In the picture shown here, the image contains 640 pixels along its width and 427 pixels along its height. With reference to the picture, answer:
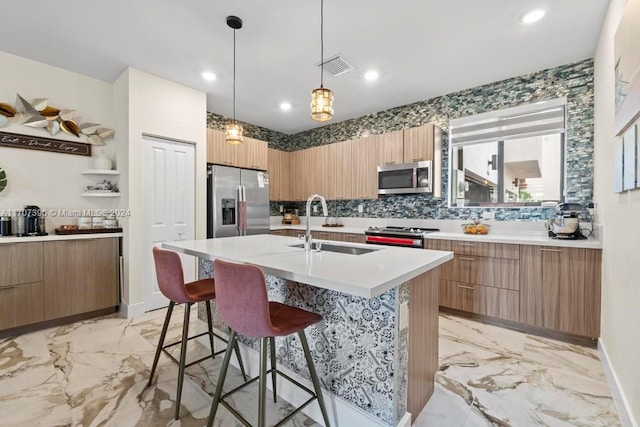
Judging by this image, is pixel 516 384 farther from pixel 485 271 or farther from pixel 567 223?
pixel 567 223

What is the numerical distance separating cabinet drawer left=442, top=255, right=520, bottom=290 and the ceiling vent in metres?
2.32

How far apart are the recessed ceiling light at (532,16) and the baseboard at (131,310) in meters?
4.53

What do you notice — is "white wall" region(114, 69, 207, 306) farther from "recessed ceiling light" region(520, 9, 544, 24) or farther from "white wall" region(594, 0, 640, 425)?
"white wall" region(594, 0, 640, 425)

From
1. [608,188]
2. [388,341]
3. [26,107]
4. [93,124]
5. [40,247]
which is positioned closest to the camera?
[388,341]

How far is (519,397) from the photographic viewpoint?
72.9 inches

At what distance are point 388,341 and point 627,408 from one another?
1426mm

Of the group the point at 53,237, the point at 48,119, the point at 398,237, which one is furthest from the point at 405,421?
the point at 48,119

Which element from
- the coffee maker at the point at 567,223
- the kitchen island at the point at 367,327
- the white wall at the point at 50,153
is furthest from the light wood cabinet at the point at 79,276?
the coffee maker at the point at 567,223

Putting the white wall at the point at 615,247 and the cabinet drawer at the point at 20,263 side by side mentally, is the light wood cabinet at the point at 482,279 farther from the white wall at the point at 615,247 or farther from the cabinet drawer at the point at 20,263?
the cabinet drawer at the point at 20,263

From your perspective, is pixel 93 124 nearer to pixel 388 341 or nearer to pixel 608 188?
pixel 388 341

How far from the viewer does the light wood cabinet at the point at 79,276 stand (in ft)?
9.45

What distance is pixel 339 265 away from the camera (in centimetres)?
147

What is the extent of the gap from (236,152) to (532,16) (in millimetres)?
3621

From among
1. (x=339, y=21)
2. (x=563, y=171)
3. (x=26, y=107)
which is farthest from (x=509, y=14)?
(x=26, y=107)
